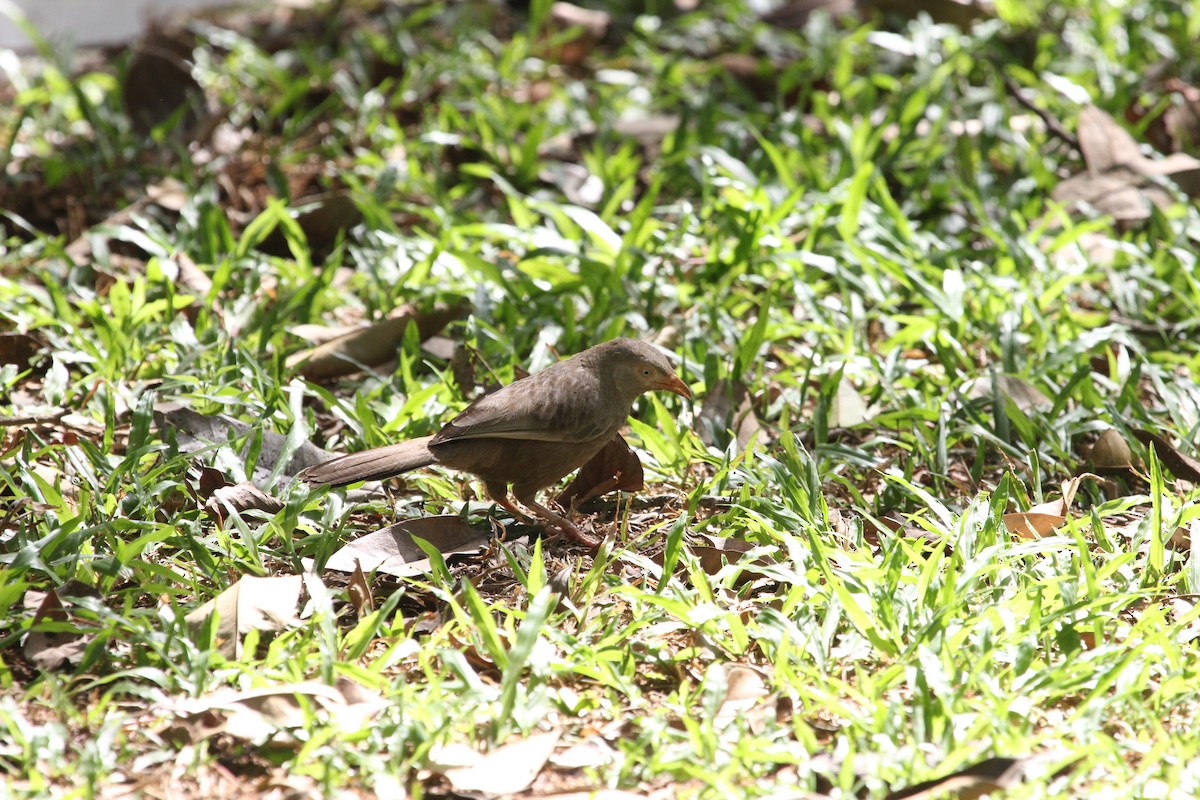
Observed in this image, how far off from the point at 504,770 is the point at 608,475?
153 cm

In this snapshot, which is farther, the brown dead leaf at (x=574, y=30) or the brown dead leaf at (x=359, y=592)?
the brown dead leaf at (x=574, y=30)

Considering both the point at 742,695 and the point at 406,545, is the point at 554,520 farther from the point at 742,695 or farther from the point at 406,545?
the point at 742,695

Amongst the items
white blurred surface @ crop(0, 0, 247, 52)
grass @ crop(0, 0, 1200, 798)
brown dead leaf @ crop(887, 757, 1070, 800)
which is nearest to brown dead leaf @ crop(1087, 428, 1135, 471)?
grass @ crop(0, 0, 1200, 798)

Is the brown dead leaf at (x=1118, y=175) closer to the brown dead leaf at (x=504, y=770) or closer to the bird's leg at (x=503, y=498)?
the bird's leg at (x=503, y=498)

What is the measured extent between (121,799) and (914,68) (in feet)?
19.9

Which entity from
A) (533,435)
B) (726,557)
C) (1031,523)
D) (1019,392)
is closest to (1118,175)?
(1019,392)

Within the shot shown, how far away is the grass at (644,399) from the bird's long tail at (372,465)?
14cm

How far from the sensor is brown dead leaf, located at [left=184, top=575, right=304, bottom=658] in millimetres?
3217

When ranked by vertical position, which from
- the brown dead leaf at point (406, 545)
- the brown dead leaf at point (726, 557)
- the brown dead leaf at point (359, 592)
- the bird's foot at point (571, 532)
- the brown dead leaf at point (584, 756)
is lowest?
the bird's foot at point (571, 532)

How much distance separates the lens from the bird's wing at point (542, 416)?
3.85m

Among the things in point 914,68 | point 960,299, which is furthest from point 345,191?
point 914,68

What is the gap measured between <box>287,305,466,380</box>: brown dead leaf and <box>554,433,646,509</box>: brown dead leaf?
1049 mm

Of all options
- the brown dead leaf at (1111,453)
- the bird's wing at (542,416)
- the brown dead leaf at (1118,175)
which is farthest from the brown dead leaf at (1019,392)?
the brown dead leaf at (1118,175)

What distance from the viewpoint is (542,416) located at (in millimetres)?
3881
